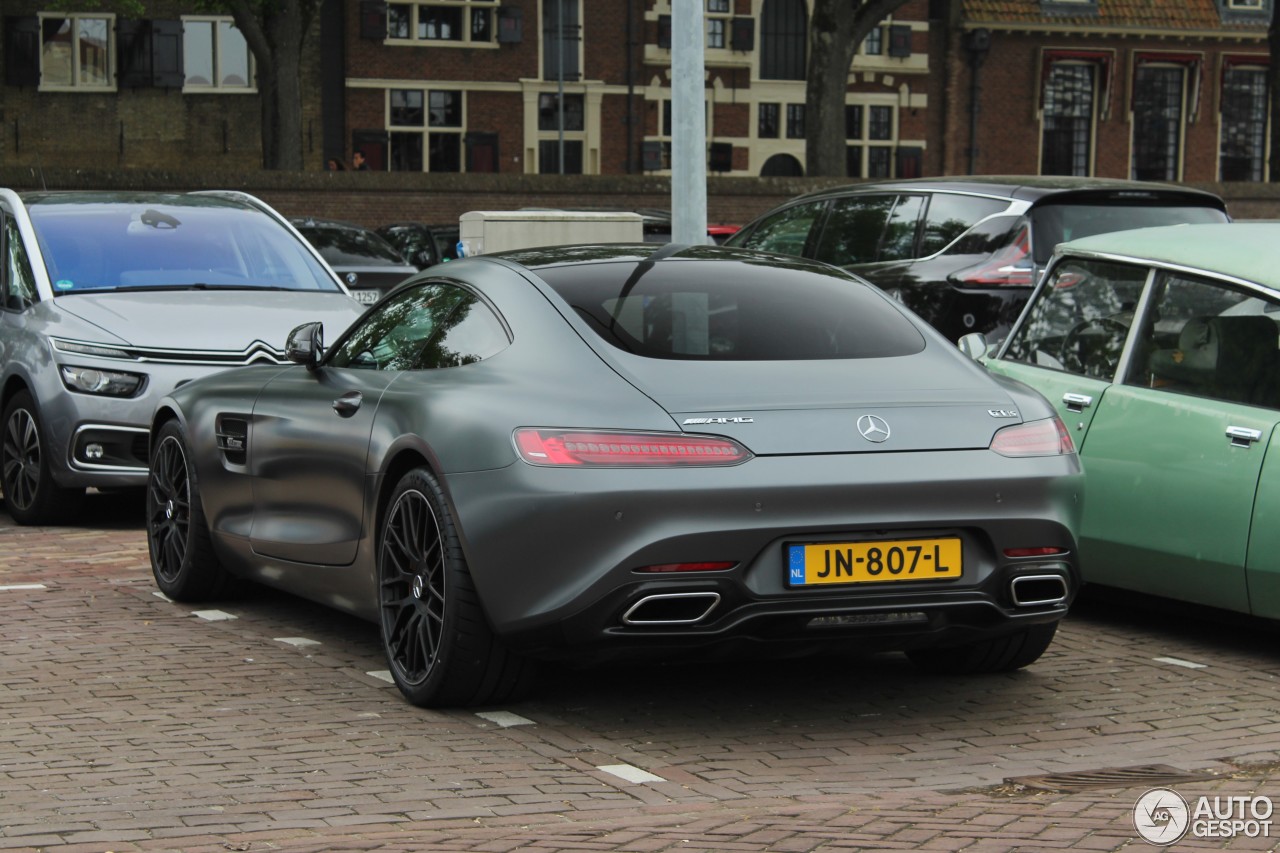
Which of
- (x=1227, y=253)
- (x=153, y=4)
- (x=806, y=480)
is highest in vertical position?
(x=153, y=4)

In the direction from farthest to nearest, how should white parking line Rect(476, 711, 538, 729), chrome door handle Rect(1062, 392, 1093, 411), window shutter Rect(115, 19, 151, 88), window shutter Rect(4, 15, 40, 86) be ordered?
window shutter Rect(115, 19, 151, 88), window shutter Rect(4, 15, 40, 86), chrome door handle Rect(1062, 392, 1093, 411), white parking line Rect(476, 711, 538, 729)

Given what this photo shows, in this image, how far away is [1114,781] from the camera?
4996 mm

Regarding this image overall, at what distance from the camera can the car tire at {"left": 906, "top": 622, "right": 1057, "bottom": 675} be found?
6262 mm

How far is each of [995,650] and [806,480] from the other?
145 centimetres

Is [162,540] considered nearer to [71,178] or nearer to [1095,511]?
[1095,511]

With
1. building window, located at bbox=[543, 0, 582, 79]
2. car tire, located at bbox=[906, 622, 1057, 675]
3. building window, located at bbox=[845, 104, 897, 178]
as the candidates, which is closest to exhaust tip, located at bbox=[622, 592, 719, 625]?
car tire, located at bbox=[906, 622, 1057, 675]

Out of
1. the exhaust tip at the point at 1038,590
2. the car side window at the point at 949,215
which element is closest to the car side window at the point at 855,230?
the car side window at the point at 949,215

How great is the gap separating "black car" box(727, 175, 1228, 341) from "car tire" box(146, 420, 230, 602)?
542 cm

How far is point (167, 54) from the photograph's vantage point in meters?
47.7

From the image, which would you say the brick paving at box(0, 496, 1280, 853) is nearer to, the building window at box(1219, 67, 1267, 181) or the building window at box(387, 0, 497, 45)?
the building window at box(387, 0, 497, 45)

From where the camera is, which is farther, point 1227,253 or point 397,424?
point 1227,253

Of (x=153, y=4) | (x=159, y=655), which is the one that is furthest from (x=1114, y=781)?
(x=153, y=4)

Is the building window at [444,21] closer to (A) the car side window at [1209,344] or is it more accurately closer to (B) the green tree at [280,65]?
(B) the green tree at [280,65]

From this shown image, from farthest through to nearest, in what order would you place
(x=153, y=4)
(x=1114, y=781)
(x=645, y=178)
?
(x=153, y=4) → (x=645, y=178) → (x=1114, y=781)
